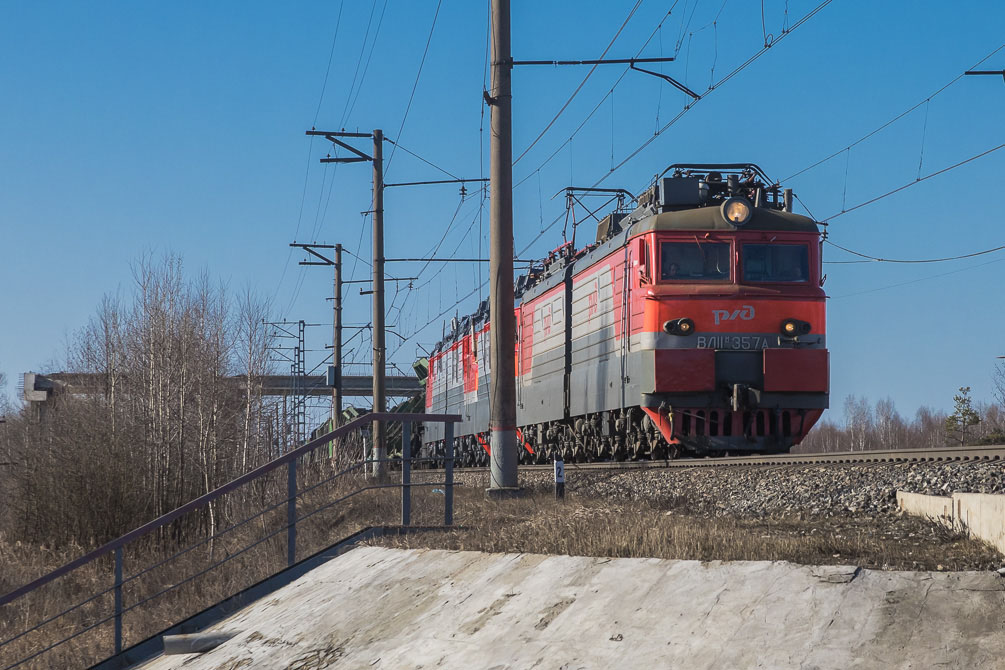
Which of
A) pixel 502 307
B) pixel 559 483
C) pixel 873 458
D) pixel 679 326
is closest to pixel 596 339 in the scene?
pixel 679 326

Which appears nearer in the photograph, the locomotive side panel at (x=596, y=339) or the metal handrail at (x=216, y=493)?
the metal handrail at (x=216, y=493)

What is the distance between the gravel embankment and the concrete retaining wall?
0.88m

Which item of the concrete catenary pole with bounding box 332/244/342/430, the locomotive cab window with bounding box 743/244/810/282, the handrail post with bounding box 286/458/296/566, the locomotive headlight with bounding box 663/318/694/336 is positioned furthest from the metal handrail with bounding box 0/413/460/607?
the concrete catenary pole with bounding box 332/244/342/430

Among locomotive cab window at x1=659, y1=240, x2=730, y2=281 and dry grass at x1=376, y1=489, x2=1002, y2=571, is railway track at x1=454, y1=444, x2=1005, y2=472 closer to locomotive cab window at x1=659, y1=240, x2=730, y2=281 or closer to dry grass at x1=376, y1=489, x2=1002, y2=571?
locomotive cab window at x1=659, y1=240, x2=730, y2=281

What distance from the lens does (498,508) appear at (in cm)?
1225

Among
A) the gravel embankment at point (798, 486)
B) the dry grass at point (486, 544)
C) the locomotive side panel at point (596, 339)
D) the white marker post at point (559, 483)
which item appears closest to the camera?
the dry grass at point (486, 544)

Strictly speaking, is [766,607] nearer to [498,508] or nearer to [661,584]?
[661,584]

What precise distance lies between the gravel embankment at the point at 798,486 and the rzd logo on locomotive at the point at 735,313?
9.75 feet

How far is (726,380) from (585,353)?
4.02m

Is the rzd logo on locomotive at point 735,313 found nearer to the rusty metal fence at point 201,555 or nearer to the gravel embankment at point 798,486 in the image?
the gravel embankment at point 798,486

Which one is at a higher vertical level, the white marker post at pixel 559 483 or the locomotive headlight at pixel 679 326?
the locomotive headlight at pixel 679 326

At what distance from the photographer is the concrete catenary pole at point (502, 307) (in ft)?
44.7

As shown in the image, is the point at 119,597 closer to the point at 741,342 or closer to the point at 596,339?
the point at 741,342

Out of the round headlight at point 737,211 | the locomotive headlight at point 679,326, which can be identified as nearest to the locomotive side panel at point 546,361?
the locomotive headlight at point 679,326
